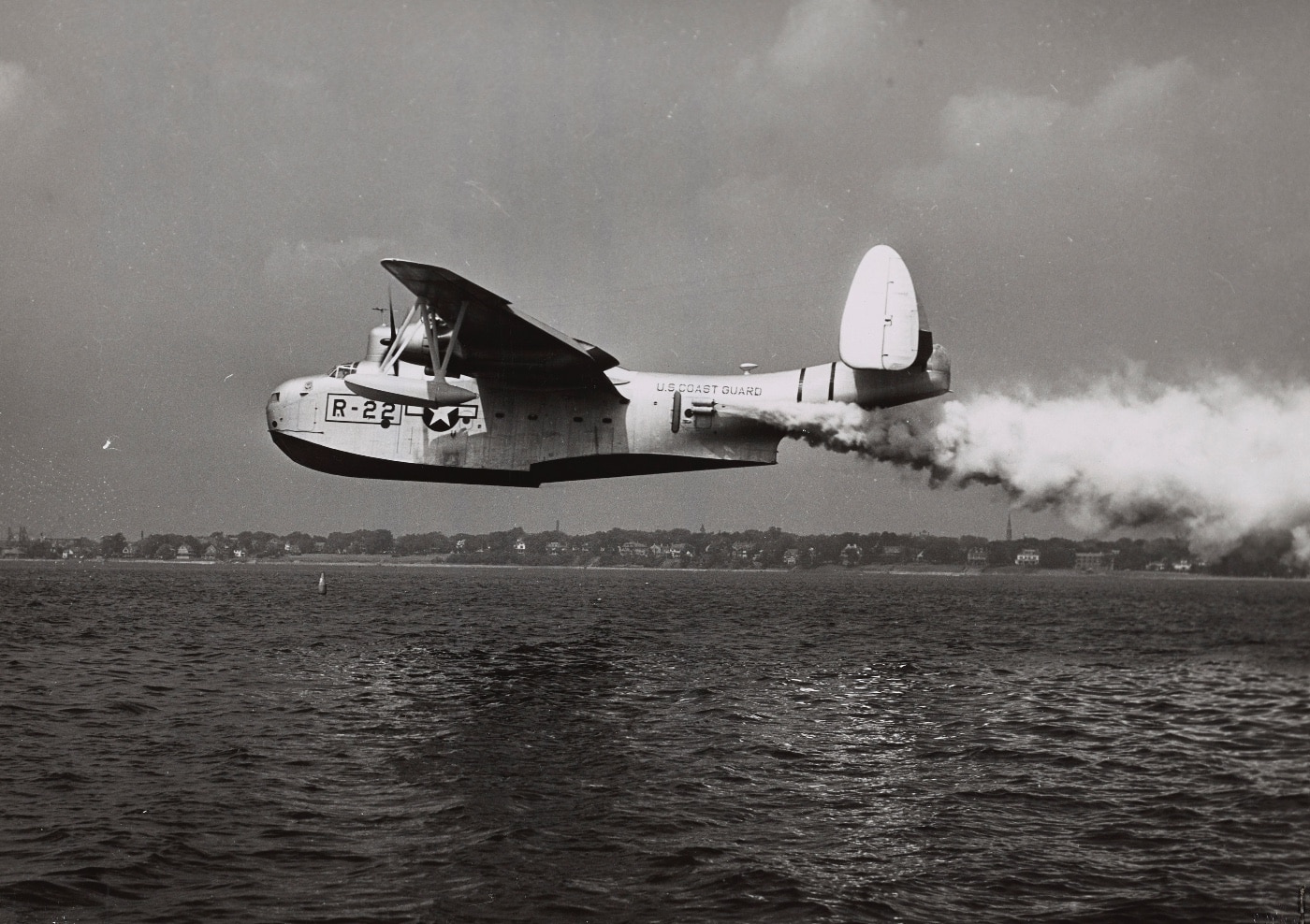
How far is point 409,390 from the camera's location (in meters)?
22.9

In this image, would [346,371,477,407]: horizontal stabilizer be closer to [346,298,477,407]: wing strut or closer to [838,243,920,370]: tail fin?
[346,298,477,407]: wing strut

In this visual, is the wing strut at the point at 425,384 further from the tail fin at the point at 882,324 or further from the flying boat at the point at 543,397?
the tail fin at the point at 882,324

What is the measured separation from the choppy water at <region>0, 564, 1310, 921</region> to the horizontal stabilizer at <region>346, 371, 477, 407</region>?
5901 millimetres

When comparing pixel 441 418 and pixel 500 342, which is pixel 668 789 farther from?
pixel 441 418

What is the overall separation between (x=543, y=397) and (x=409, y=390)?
365cm

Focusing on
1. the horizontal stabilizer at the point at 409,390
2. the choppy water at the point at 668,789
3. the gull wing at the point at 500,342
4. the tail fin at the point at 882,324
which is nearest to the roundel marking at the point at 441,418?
the gull wing at the point at 500,342

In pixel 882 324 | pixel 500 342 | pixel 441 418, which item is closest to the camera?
pixel 882 324

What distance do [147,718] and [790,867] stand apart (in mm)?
11699

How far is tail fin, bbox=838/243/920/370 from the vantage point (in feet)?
73.7

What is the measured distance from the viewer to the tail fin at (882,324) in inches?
885

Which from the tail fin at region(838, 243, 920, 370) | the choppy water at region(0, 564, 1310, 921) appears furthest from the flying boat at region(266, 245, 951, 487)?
the choppy water at region(0, 564, 1310, 921)

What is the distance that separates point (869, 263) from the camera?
75.1 ft

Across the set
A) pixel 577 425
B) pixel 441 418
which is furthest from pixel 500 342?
pixel 441 418

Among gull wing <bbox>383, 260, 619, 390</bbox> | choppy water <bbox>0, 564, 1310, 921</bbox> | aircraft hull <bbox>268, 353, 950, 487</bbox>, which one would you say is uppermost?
gull wing <bbox>383, 260, 619, 390</bbox>
